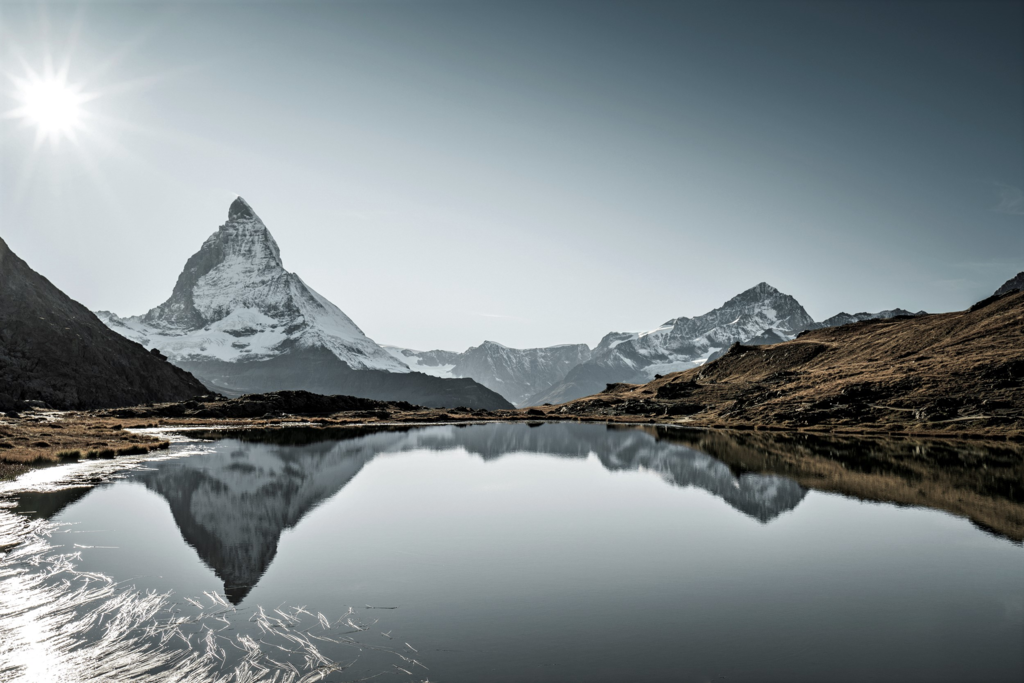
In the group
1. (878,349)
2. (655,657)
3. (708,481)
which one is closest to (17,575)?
(655,657)

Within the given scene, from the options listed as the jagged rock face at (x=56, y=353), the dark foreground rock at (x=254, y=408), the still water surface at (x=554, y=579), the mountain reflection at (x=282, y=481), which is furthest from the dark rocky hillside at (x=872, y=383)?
the jagged rock face at (x=56, y=353)

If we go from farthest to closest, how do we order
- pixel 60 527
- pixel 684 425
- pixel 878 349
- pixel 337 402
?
pixel 337 402, pixel 878 349, pixel 684 425, pixel 60 527

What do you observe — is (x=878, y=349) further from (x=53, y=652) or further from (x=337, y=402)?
(x=53, y=652)

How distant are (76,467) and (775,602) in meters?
51.8

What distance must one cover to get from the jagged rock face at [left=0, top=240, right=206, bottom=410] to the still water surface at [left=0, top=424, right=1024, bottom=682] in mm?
130314

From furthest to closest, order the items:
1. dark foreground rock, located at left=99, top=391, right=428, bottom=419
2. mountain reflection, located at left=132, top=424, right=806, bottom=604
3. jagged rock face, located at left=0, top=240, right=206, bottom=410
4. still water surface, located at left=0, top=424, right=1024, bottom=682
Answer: jagged rock face, located at left=0, top=240, right=206, bottom=410 → dark foreground rock, located at left=99, top=391, right=428, bottom=419 → mountain reflection, located at left=132, top=424, right=806, bottom=604 → still water surface, located at left=0, top=424, right=1024, bottom=682

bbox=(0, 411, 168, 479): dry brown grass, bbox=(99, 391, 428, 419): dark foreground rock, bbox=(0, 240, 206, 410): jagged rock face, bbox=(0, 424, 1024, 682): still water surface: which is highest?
bbox=(0, 240, 206, 410): jagged rock face

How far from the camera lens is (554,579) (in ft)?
67.2

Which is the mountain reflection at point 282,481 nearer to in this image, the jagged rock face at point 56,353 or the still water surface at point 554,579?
the still water surface at point 554,579

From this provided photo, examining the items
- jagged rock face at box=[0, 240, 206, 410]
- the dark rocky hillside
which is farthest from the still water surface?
jagged rock face at box=[0, 240, 206, 410]

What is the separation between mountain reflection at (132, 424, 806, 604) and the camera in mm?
25125

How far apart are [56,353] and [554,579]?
611 ft

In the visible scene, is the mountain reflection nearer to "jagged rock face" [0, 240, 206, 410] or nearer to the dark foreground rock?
the dark foreground rock

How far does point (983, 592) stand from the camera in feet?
62.4
